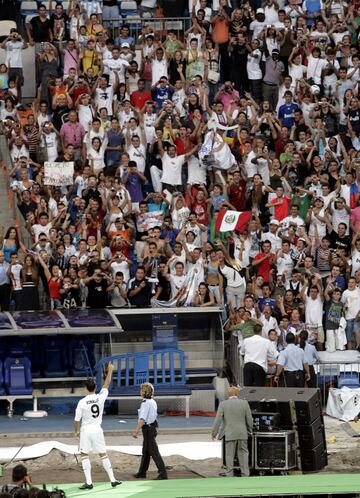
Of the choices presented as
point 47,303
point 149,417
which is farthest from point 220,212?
point 149,417

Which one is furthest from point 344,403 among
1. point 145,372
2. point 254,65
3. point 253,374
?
point 254,65

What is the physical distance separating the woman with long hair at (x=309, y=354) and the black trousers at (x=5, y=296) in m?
5.47

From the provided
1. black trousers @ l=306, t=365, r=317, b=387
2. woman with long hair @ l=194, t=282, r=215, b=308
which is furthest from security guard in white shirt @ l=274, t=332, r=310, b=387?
woman with long hair @ l=194, t=282, r=215, b=308

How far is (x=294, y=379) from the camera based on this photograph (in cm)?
3097

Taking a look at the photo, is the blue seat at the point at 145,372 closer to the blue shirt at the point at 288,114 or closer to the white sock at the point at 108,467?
the white sock at the point at 108,467

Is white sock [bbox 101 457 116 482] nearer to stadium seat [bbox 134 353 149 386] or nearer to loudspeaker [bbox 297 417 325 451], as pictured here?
loudspeaker [bbox 297 417 325 451]

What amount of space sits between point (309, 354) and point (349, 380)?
38.6 inches

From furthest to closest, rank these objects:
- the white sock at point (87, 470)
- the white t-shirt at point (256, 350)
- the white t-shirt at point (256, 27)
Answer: the white t-shirt at point (256, 27) < the white t-shirt at point (256, 350) < the white sock at point (87, 470)

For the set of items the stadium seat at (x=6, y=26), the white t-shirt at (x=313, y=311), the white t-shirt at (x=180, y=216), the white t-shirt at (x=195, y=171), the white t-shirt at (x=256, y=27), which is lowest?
the white t-shirt at (x=313, y=311)

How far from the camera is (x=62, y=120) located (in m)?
36.4

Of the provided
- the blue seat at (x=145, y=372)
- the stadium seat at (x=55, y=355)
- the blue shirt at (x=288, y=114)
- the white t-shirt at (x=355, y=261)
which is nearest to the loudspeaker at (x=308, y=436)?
the blue seat at (x=145, y=372)

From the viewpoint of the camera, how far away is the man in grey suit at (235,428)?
26141 mm

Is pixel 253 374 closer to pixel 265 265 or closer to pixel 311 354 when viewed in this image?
pixel 311 354

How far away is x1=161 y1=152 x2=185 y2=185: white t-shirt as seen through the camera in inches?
1396
